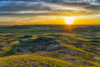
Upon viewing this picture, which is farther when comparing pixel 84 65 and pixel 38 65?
pixel 84 65

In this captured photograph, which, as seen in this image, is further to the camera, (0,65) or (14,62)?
(14,62)

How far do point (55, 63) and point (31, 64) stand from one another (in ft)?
26.5

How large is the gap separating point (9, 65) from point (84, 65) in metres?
25.0

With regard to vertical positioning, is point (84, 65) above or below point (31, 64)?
below

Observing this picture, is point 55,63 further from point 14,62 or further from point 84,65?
point 14,62

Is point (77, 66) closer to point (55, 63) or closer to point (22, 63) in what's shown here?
point (55, 63)

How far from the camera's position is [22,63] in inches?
1337

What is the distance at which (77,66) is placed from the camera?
33.9m

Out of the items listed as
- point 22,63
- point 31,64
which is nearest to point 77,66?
point 31,64

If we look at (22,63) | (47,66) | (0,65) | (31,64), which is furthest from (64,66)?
(0,65)

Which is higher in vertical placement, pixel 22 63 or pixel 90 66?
pixel 22 63

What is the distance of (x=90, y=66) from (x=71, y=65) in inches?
255

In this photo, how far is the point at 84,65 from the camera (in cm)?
3516

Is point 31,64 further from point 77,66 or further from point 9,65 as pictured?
point 77,66
